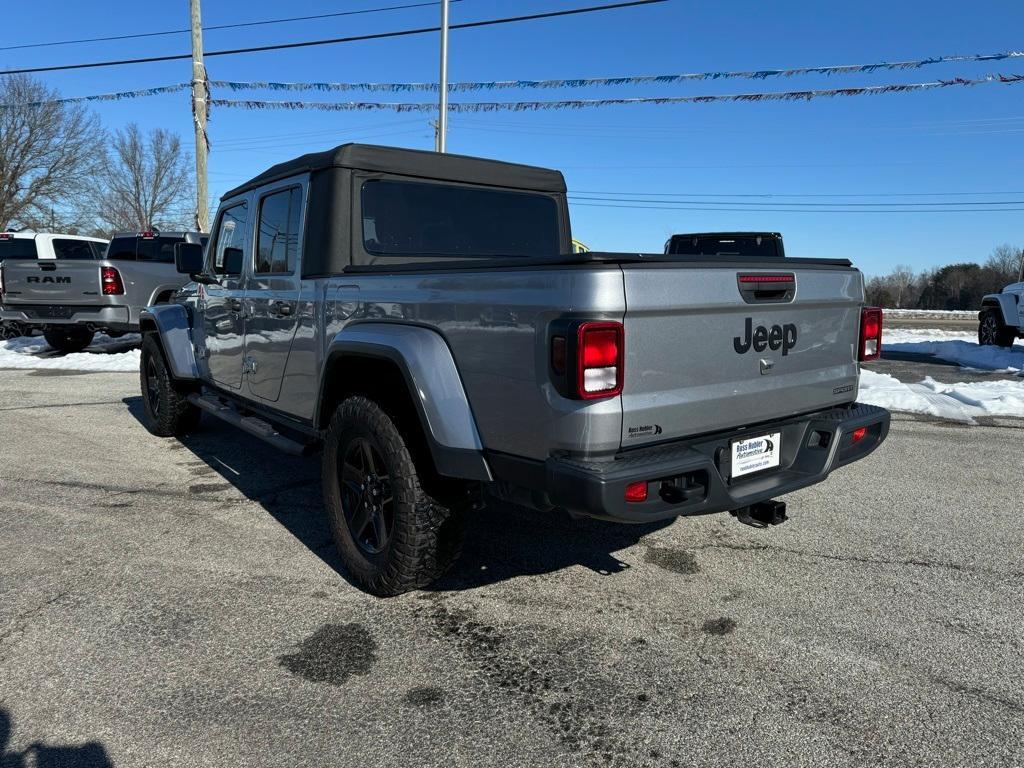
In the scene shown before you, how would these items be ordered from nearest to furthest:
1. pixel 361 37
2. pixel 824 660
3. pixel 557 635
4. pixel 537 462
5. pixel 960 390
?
1. pixel 537 462
2. pixel 824 660
3. pixel 557 635
4. pixel 960 390
5. pixel 361 37

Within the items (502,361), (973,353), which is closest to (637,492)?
(502,361)

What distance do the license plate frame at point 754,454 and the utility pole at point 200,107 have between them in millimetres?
14930

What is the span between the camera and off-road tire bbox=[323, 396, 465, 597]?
3.03 m

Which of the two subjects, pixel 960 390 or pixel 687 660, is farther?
pixel 960 390

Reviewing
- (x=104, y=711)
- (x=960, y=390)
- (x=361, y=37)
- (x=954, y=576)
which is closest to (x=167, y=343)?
(x=104, y=711)

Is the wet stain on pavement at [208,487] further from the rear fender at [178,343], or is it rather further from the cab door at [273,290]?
the rear fender at [178,343]

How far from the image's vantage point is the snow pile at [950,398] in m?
7.82

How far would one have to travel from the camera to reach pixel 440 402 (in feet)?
9.36

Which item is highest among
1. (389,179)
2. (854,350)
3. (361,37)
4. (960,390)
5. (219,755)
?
(361,37)

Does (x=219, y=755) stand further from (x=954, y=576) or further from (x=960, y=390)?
(x=960, y=390)

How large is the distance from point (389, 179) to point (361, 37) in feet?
50.7

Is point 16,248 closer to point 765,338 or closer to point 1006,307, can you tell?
point 765,338

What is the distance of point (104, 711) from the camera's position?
7.98ft

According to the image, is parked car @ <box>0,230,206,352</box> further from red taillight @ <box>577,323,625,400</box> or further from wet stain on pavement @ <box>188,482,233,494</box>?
red taillight @ <box>577,323,625,400</box>
